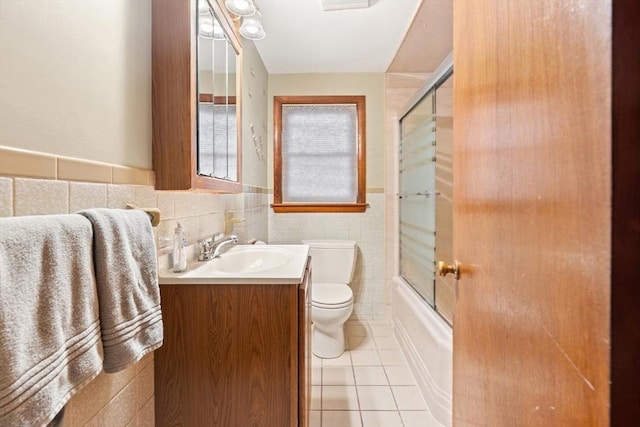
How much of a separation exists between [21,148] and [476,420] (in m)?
1.20

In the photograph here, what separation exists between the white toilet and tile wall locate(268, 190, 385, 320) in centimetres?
14

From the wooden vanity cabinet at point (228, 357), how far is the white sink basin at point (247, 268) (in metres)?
0.03

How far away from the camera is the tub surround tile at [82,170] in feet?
2.34

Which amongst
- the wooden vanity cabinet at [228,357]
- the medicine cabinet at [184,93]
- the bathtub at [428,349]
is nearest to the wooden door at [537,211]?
the wooden vanity cabinet at [228,357]

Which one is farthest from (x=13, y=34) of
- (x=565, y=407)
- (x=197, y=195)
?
(x=565, y=407)

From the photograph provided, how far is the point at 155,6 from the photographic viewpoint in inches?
42.9

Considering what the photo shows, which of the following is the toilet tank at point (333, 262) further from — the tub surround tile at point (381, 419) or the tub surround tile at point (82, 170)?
the tub surround tile at point (82, 170)

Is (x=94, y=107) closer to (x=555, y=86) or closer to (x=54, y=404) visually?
(x=54, y=404)

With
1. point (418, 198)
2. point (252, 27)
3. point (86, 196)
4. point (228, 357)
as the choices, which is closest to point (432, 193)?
point (418, 198)

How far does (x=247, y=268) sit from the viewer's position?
66.0 inches

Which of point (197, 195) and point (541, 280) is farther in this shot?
point (197, 195)

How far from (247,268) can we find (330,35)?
179 centimetres

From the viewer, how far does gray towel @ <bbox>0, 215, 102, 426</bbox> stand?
46 centimetres

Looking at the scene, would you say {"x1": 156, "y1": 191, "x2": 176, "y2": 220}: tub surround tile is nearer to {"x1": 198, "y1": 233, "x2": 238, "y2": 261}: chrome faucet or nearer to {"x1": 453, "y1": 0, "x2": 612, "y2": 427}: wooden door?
{"x1": 198, "y1": 233, "x2": 238, "y2": 261}: chrome faucet
